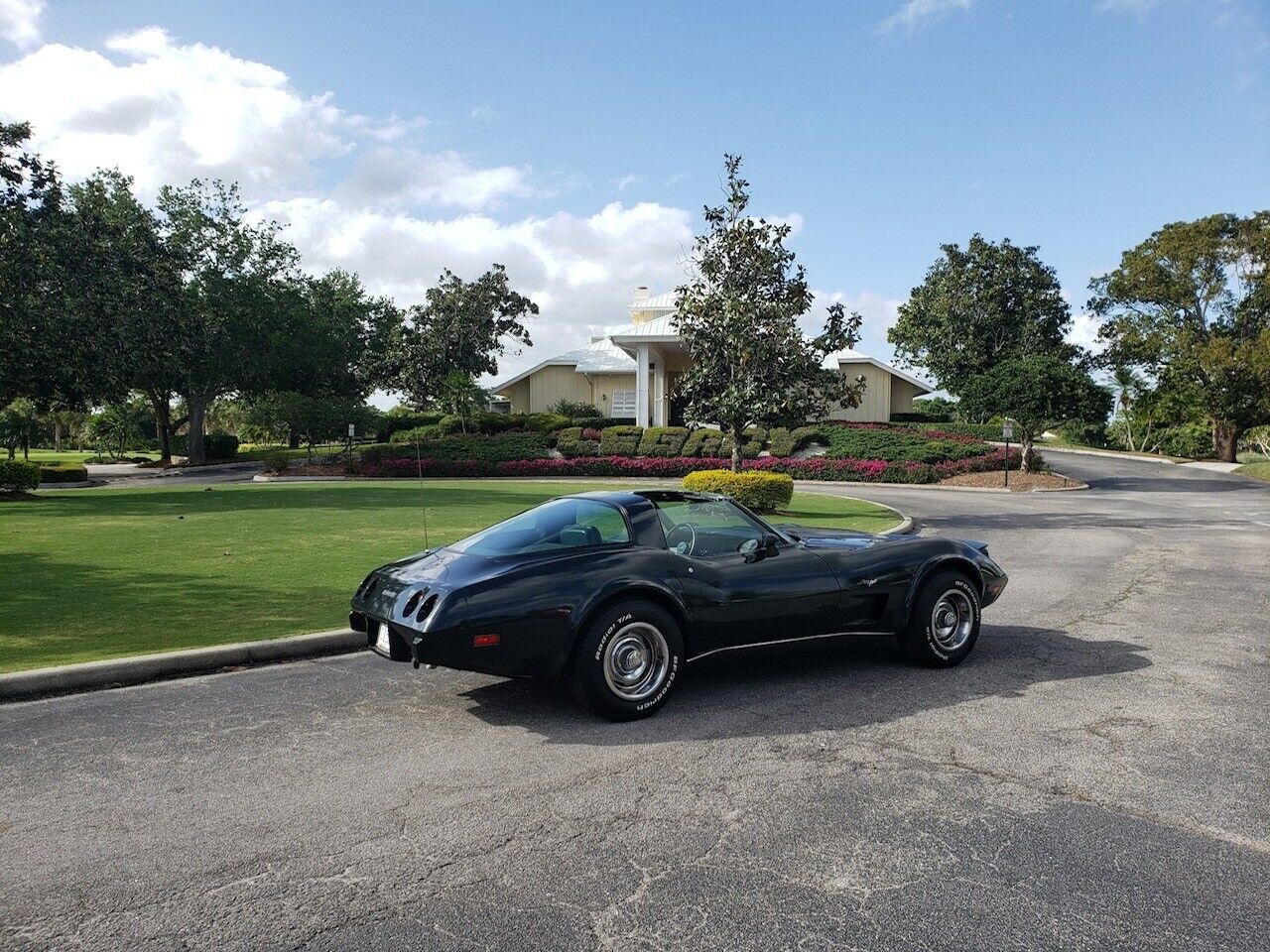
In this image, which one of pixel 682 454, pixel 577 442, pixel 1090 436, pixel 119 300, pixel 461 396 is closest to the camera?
pixel 119 300

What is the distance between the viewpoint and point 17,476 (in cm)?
2302

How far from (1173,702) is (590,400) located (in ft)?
155

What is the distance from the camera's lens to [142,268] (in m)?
27.6

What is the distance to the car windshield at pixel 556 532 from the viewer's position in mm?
5605

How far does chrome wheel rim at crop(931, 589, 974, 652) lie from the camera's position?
6430 millimetres

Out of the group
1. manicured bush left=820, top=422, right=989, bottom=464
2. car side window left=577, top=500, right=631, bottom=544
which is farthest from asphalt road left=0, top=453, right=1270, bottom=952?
manicured bush left=820, top=422, right=989, bottom=464

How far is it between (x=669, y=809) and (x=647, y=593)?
158cm

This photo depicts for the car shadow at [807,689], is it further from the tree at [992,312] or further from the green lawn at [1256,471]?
the tree at [992,312]

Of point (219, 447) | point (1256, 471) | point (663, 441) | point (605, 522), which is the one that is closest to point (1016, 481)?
point (1256, 471)

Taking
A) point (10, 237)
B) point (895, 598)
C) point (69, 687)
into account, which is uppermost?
point (10, 237)

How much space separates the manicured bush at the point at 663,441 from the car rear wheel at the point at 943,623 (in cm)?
3246

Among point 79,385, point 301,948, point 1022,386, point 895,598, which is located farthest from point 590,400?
point 301,948

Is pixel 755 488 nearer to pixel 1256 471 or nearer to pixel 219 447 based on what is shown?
pixel 1256 471

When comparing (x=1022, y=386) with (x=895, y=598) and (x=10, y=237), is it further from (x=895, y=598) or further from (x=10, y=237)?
(x=10, y=237)
